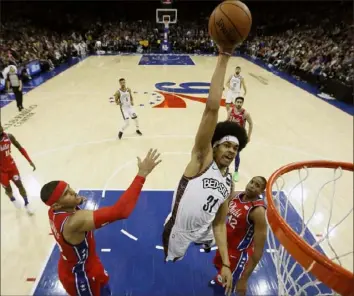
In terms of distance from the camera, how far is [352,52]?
12.3m

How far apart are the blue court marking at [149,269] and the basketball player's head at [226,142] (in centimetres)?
168

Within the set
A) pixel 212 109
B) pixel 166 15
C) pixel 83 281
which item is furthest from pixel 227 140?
pixel 166 15

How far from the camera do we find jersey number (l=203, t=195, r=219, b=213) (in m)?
1.88

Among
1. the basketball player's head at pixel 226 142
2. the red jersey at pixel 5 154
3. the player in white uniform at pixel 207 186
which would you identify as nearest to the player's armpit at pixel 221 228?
the player in white uniform at pixel 207 186

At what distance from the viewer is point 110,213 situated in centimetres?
214

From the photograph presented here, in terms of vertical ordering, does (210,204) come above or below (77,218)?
above

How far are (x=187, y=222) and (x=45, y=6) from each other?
26.1 m

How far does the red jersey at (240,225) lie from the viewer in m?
2.62

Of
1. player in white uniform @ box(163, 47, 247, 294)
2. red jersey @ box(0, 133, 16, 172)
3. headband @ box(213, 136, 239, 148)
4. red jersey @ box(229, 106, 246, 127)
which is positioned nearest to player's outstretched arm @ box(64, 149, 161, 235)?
player in white uniform @ box(163, 47, 247, 294)

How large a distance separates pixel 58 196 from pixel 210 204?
3.49ft

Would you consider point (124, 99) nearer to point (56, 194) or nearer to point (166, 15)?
point (56, 194)

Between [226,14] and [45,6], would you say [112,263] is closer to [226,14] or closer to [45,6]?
[226,14]

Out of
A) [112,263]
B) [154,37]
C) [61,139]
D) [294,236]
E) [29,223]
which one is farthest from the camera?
[154,37]

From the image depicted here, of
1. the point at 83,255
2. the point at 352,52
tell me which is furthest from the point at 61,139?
the point at 352,52
